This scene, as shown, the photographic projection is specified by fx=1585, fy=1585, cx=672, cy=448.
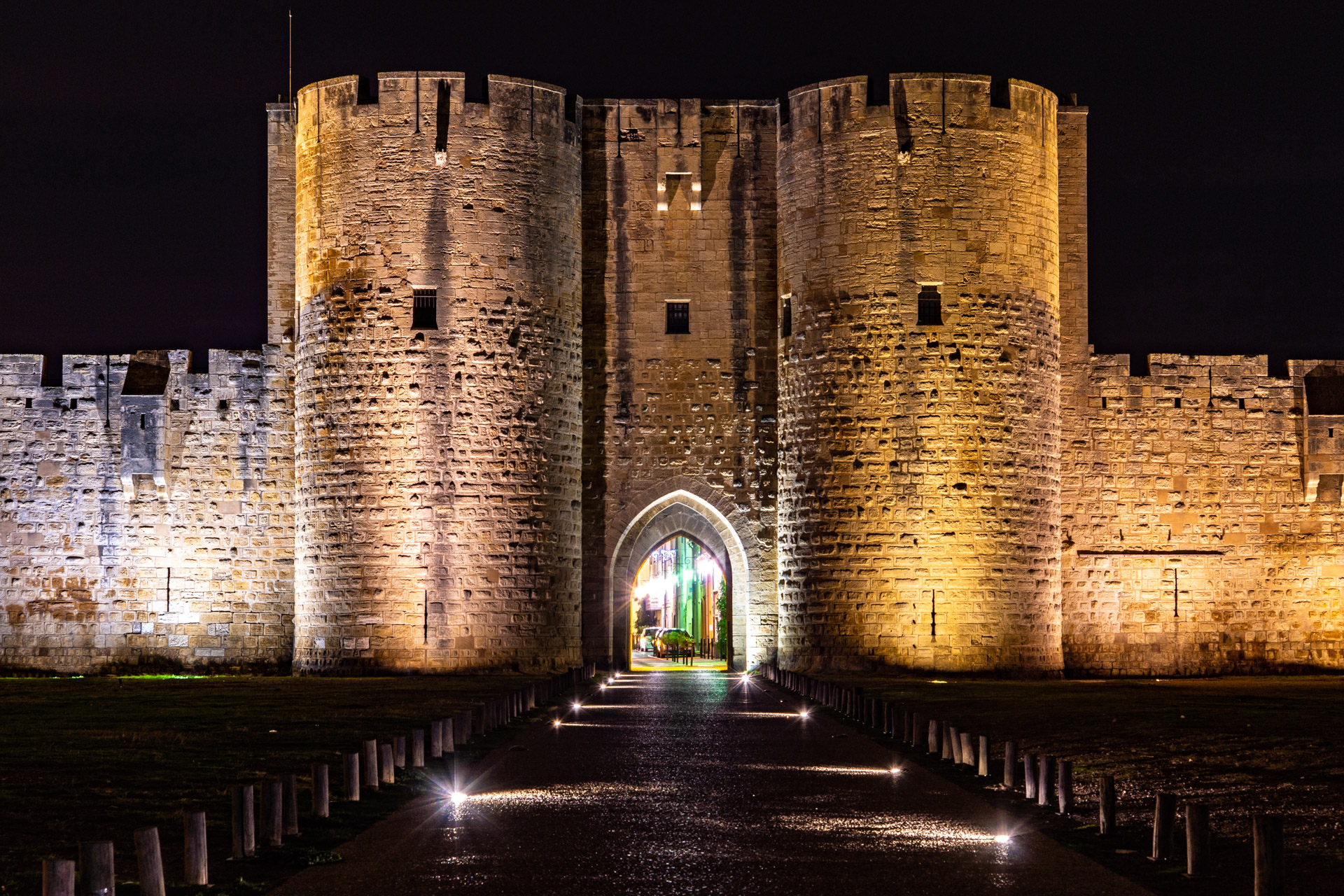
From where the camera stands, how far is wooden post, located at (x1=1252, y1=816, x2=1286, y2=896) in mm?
6820

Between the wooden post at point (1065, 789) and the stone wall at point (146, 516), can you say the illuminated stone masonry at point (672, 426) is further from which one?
the wooden post at point (1065, 789)

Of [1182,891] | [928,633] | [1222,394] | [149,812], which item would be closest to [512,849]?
[149,812]

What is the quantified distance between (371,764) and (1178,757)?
6389 mm

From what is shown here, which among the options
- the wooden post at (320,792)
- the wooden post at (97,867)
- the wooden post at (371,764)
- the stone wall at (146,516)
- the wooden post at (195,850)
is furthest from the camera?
the stone wall at (146,516)

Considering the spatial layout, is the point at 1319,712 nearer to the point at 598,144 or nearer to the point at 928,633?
the point at 928,633

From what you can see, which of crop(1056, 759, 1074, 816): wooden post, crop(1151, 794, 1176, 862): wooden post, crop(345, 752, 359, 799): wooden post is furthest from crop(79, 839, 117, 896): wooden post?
crop(1056, 759, 1074, 816): wooden post

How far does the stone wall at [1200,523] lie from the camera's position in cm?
2692

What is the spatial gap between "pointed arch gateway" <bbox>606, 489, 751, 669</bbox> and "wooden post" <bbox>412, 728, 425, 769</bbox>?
14.9m

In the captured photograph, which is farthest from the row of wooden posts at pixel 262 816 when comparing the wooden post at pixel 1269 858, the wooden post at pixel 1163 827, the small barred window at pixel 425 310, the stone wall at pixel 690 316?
the stone wall at pixel 690 316

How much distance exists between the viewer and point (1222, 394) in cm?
2731

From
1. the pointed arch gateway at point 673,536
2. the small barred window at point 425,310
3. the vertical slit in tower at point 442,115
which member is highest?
the vertical slit in tower at point 442,115

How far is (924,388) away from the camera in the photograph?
24688 millimetres

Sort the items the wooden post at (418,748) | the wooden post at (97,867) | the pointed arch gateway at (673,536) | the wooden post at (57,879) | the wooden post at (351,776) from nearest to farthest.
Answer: the wooden post at (57,879), the wooden post at (97,867), the wooden post at (351,776), the wooden post at (418,748), the pointed arch gateway at (673,536)

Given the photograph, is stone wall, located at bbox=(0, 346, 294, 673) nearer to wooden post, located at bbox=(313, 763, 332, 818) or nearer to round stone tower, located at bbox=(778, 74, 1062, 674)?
round stone tower, located at bbox=(778, 74, 1062, 674)
